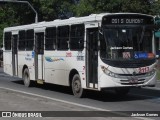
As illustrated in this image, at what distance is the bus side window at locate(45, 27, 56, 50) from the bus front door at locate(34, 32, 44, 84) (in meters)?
0.66

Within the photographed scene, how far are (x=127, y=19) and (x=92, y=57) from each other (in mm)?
1731

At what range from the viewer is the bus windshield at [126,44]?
15.9 m

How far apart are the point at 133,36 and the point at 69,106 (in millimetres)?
3355

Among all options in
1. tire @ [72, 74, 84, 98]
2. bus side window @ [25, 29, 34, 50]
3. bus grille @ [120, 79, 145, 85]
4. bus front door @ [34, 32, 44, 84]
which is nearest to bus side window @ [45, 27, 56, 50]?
bus front door @ [34, 32, 44, 84]

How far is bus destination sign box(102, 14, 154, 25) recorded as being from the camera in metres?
16.1

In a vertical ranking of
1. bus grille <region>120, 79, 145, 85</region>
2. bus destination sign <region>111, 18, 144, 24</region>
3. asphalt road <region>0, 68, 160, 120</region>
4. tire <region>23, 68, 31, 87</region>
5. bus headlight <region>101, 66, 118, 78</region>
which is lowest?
asphalt road <region>0, 68, 160, 120</region>

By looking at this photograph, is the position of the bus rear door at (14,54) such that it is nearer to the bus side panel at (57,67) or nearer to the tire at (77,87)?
the bus side panel at (57,67)

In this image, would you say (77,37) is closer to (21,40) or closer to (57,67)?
(57,67)

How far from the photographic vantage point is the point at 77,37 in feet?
57.5

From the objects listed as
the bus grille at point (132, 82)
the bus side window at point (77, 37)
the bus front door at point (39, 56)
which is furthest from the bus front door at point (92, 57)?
the bus front door at point (39, 56)

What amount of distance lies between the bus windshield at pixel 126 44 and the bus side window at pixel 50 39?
414 centimetres

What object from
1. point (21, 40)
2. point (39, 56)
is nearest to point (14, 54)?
point (21, 40)

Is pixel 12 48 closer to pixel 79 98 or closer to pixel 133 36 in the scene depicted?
pixel 79 98

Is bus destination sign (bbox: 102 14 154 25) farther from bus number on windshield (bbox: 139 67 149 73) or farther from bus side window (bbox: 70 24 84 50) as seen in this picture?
A: bus number on windshield (bbox: 139 67 149 73)
